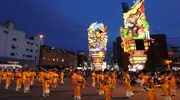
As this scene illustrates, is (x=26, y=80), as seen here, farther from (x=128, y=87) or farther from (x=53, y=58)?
(x=53, y=58)

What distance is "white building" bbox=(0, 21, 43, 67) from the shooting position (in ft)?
204

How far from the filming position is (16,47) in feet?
223

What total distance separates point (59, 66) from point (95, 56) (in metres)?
31.3

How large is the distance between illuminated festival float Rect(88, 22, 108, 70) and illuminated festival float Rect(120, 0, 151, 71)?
12373 millimetres

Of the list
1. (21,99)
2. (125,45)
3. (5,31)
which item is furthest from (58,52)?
(21,99)

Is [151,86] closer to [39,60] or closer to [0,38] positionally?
[0,38]

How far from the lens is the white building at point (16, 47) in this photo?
62.2 m

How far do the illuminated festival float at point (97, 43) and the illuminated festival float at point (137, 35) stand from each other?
12.4m

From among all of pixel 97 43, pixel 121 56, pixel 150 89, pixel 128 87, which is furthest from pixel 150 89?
pixel 121 56

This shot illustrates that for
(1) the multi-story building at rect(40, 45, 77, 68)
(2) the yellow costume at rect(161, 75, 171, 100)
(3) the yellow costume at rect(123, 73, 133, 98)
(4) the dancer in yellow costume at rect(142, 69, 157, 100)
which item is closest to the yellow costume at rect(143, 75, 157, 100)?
(4) the dancer in yellow costume at rect(142, 69, 157, 100)

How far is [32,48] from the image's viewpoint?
76062 millimetres

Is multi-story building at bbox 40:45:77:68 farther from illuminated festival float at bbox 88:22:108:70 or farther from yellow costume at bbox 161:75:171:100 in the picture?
yellow costume at bbox 161:75:171:100

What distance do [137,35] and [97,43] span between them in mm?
16668

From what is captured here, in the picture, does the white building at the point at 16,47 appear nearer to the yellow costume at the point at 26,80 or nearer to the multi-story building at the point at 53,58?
the multi-story building at the point at 53,58
